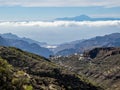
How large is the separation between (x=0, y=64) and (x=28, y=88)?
62.1 feet

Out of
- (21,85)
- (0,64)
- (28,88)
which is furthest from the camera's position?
(0,64)

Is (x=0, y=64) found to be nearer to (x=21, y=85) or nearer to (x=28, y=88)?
(x=21, y=85)

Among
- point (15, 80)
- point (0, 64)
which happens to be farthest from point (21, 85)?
point (0, 64)

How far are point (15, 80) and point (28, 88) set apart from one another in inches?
339

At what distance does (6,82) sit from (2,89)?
14.2ft

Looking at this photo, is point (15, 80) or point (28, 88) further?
point (15, 80)

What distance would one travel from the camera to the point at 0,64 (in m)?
105

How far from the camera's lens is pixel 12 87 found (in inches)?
3659

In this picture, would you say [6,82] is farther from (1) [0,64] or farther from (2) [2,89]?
(1) [0,64]

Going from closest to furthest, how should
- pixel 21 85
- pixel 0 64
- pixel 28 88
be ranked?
pixel 28 88 < pixel 21 85 < pixel 0 64

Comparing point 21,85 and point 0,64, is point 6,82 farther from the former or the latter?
point 0,64

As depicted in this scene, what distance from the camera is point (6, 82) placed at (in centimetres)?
9462

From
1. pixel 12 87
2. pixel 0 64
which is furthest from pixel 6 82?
pixel 0 64

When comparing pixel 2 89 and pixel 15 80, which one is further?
pixel 15 80
